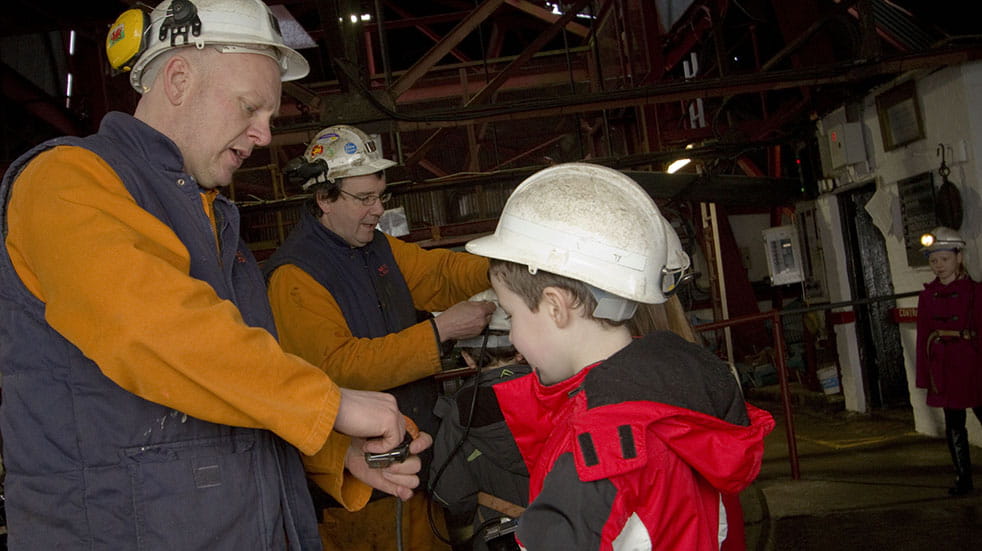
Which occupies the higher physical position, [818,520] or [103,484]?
[103,484]

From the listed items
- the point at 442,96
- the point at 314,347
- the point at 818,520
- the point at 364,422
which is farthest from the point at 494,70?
the point at 364,422

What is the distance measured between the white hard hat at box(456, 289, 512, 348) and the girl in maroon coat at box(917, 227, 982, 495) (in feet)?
Result: 15.2

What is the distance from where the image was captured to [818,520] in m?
5.45

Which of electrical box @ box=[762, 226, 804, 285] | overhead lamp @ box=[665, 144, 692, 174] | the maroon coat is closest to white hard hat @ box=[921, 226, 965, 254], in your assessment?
the maroon coat

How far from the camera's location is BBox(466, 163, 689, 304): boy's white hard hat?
5.51ft

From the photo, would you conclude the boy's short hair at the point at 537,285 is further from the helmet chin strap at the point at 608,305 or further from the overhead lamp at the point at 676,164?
the overhead lamp at the point at 676,164

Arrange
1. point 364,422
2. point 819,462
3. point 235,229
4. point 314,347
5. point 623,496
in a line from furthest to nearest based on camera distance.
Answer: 1. point 819,462
2. point 314,347
3. point 235,229
4. point 364,422
5. point 623,496

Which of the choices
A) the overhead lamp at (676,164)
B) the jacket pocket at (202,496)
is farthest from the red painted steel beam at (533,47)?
the jacket pocket at (202,496)

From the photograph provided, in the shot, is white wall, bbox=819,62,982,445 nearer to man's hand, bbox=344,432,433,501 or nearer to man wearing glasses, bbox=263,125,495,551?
man wearing glasses, bbox=263,125,495,551

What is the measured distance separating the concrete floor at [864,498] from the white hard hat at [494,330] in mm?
3029

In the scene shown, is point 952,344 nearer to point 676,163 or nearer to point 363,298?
point 676,163

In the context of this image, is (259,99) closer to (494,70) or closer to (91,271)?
(91,271)

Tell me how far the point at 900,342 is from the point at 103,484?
9.36 m

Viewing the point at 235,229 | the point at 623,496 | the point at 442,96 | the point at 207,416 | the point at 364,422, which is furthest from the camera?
the point at 442,96
